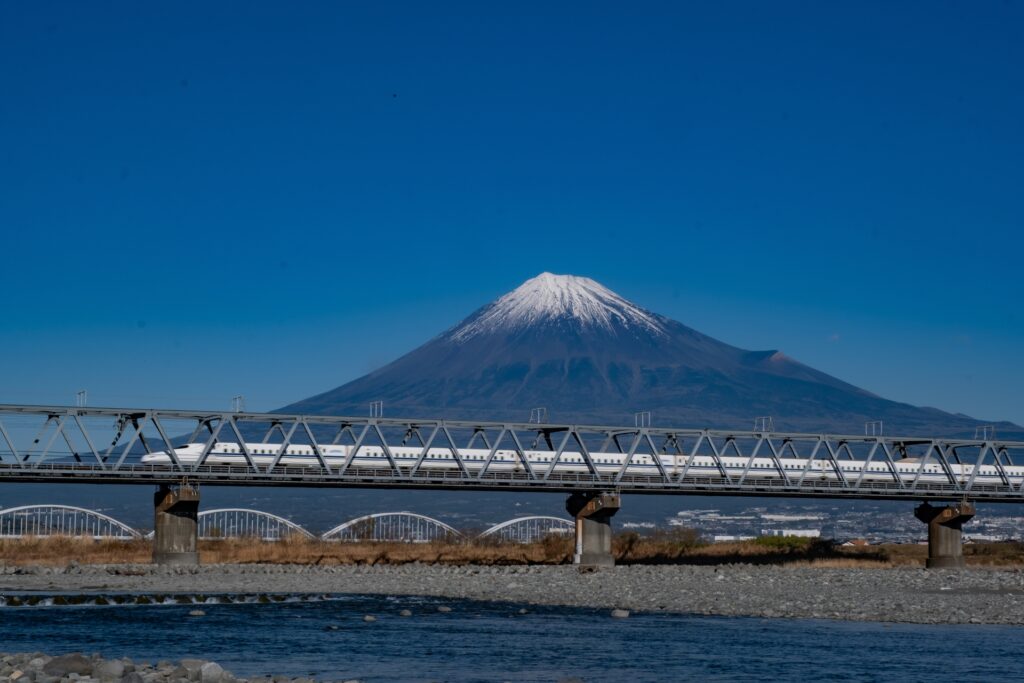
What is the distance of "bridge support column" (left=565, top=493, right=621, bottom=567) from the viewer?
211ft

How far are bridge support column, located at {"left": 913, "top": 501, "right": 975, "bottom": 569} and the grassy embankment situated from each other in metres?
1.90

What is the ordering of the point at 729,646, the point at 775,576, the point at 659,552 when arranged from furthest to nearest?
1. the point at 659,552
2. the point at 775,576
3. the point at 729,646

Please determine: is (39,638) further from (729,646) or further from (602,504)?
(602,504)

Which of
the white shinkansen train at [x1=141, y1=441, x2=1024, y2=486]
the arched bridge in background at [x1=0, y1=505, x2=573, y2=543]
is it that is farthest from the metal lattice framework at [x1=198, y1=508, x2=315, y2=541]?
the white shinkansen train at [x1=141, y1=441, x2=1024, y2=486]

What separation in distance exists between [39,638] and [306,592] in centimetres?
1553

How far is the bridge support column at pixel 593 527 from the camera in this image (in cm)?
6425

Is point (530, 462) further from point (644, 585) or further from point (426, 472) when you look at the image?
point (644, 585)

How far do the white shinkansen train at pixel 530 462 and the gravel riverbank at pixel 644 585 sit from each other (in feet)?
42.3

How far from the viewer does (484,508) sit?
518 feet

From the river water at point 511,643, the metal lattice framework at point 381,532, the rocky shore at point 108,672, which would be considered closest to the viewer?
the rocky shore at point 108,672

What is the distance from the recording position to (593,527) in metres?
65.2

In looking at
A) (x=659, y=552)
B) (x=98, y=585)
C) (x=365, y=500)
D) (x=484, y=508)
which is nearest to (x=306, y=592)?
(x=98, y=585)

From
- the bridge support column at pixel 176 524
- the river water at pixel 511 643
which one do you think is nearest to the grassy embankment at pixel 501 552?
the bridge support column at pixel 176 524

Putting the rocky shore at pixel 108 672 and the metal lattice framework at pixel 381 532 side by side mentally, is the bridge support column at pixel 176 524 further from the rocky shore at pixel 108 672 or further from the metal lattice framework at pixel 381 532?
the rocky shore at pixel 108 672
